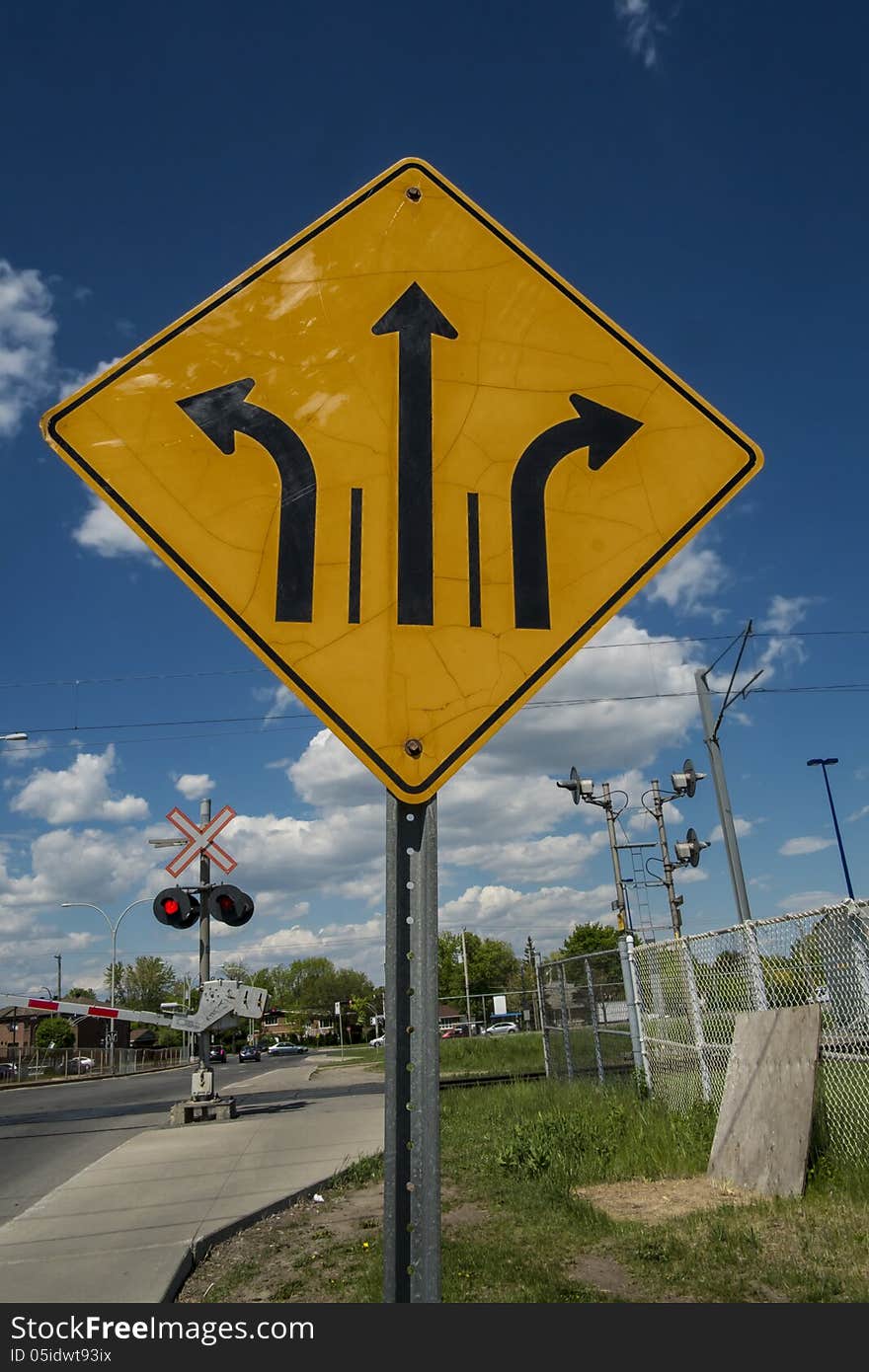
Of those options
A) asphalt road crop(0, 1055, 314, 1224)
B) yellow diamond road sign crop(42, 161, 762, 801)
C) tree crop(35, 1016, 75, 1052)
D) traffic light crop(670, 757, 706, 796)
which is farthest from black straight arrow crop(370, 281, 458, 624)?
tree crop(35, 1016, 75, 1052)

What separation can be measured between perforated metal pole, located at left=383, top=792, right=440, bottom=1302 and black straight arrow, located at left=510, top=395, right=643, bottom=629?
1.54ft

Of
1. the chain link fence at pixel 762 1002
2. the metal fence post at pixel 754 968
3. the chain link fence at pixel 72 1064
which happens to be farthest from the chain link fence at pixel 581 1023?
the chain link fence at pixel 72 1064

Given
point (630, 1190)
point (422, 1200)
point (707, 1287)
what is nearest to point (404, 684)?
point (422, 1200)

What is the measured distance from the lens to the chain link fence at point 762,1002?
545 cm

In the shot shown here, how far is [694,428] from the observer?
1.96m

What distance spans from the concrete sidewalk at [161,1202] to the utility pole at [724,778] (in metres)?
7.46

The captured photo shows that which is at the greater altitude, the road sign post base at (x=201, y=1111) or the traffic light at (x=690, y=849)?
the traffic light at (x=690, y=849)

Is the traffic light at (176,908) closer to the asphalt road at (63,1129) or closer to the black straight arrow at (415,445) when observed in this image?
the asphalt road at (63,1129)

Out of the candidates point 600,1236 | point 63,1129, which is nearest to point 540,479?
point 600,1236

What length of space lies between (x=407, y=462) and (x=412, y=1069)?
3.62ft

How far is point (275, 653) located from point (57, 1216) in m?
6.37

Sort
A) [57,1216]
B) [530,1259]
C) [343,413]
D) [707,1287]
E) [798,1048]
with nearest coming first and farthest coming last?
[343,413] < [707,1287] < [530,1259] < [798,1048] < [57,1216]

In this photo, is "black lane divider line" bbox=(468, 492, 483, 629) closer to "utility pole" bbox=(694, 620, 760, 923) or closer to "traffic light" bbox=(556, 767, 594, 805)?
"utility pole" bbox=(694, 620, 760, 923)
